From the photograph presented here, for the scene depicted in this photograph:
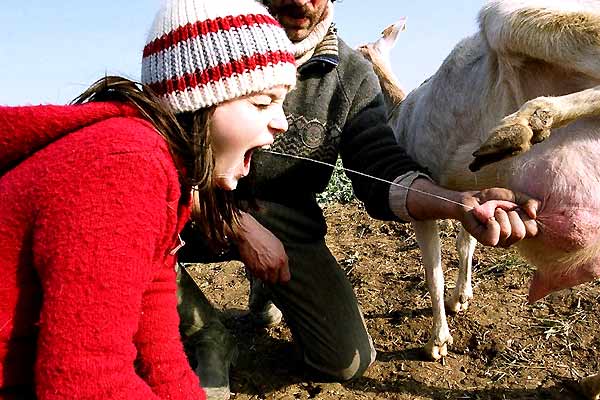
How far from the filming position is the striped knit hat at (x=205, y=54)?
5.61ft

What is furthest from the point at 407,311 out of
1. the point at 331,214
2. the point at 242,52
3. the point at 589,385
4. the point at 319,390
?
the point at 242,52

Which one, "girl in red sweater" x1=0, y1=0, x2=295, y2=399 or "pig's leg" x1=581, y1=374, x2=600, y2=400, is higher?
"girl in red sweater" x1=0, y1=0, x2=295, y2=399

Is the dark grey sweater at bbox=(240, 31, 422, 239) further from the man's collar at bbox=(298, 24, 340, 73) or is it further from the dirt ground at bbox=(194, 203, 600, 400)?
the dirt ground at bbox=(194, 203, 600, 400)

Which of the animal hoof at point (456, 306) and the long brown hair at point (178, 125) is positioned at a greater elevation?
the long brown hair at point (178, 125)

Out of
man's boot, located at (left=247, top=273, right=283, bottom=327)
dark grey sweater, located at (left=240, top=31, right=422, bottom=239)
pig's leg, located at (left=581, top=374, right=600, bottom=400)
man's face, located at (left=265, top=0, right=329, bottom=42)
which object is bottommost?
pig's leg, located at (left=581, top=374, right=600, bottom=400)

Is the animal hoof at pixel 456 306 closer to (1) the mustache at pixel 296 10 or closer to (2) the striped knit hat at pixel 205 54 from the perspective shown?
(1) the mustache at pixel 296 10

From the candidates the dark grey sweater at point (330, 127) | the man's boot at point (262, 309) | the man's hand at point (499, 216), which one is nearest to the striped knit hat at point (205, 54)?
the man's hand at point (499, 216)

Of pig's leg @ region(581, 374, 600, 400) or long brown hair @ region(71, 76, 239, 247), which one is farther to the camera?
pig's leg @ region(581, 374, 600, 400)

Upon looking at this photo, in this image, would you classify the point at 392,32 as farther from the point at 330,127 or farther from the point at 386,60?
the point at 330,127

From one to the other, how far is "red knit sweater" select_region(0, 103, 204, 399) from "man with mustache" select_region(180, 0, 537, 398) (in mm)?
1302

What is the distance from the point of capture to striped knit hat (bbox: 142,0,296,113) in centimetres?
171

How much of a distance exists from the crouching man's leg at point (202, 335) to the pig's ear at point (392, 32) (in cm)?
252

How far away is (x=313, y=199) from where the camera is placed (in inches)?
142

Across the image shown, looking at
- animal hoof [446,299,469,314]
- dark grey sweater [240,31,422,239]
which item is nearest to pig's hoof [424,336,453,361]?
animal hoof [446,299,469,314]
